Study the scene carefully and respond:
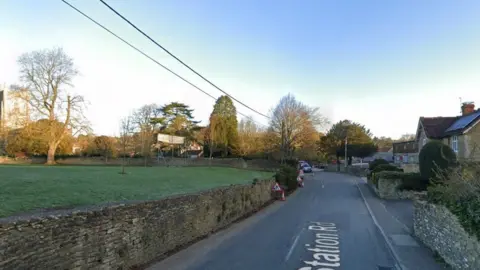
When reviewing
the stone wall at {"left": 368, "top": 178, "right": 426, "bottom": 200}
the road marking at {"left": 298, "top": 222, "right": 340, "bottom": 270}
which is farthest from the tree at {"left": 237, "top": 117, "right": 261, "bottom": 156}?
the road marking at {"left": 298, "top": 222, "right": 340, "bottom": 270}

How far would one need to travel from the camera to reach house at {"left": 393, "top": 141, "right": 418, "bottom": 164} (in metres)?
50.7

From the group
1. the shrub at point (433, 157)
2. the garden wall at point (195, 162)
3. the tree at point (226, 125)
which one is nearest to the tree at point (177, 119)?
the tree at point (226, 125)

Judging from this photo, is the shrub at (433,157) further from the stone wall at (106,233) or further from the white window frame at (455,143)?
the stone wall at (106,233)

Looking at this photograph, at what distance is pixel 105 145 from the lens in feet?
178

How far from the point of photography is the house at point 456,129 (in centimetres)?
3061

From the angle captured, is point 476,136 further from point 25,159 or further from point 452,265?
point 25,159

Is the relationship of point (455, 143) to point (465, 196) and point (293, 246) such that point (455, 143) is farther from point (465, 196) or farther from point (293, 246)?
point (465, 196)

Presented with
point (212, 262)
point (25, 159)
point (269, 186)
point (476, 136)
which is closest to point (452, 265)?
point (212, 262)

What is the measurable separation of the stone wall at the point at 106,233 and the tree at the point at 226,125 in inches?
1764

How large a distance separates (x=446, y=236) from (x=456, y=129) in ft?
91.2

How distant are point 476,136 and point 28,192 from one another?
112 ft

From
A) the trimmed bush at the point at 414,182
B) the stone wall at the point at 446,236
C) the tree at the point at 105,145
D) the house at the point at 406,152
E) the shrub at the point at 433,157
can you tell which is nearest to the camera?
the stone wall at the point at 446,236

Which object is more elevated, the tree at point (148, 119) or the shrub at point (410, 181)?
the tree at point (148, 119)

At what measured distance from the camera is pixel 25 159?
51844 millimetres
